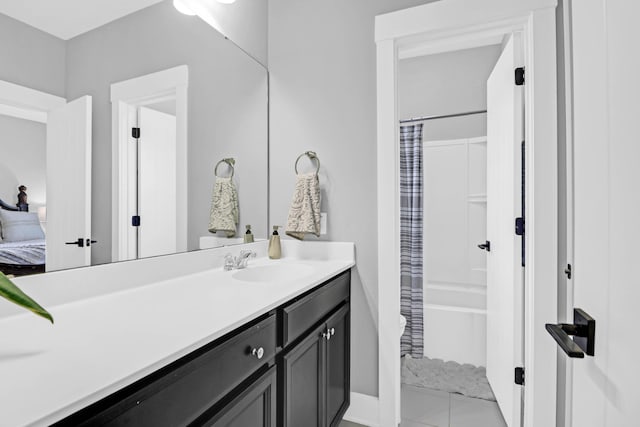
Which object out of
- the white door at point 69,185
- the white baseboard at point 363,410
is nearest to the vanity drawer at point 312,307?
the white baseboard at point 363,410

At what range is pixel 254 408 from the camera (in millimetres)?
1006

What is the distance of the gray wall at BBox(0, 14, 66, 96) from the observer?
93 cm

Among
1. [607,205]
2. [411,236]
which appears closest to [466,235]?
→ [411,236]

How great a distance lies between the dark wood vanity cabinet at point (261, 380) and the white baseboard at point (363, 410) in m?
0.10

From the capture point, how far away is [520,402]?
166 cm

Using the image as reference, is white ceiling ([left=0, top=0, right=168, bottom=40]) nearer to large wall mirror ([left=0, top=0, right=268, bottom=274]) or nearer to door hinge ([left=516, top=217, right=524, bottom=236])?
large wall mirror ([left=0, top=0, right=268, bottom=274])

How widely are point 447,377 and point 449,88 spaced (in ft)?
7.72

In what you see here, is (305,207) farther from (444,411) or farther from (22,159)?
(444,411)

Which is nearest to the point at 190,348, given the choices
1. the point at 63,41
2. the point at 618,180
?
the point at 618,180

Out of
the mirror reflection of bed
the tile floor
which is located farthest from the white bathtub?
the mirror reflection of bed

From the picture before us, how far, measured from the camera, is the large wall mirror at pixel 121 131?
3.19ft

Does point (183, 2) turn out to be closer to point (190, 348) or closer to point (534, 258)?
point (190, 348)

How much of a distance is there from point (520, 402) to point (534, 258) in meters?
0.74

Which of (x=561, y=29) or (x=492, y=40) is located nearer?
(x=561, y=29)
